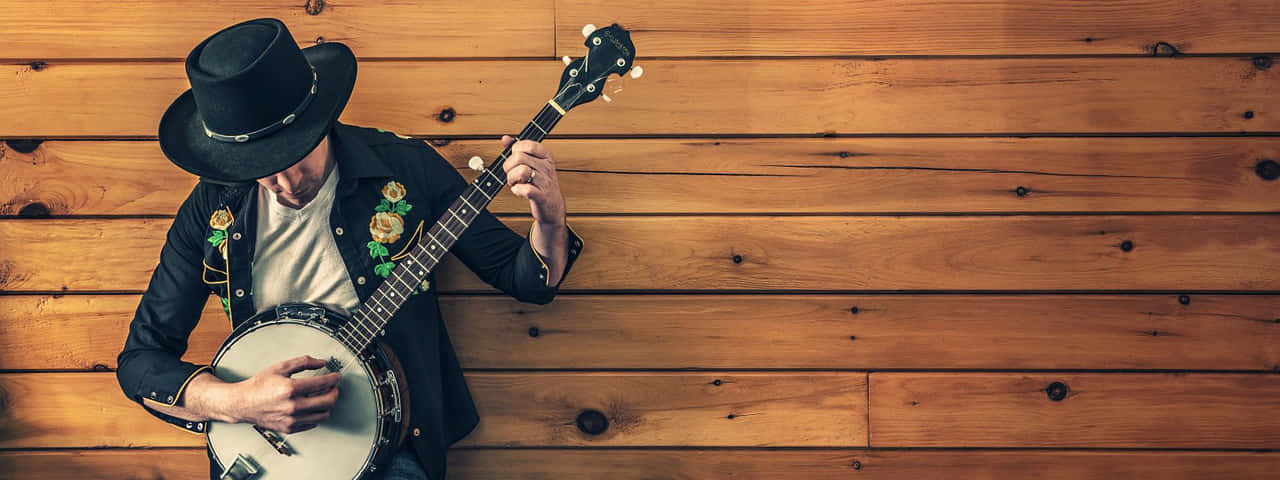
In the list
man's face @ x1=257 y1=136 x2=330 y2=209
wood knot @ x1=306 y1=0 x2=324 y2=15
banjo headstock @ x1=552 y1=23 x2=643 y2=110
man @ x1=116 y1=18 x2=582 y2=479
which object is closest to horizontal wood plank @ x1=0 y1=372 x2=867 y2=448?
man @ x1=116 y1=18 x2=582 y2=479

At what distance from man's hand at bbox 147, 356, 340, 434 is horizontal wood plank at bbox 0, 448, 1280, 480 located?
452mm

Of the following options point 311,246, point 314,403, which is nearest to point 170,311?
point 311,246

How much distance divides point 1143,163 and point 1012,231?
0.29 m

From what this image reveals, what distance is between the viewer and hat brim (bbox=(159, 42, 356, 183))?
4.34 ft

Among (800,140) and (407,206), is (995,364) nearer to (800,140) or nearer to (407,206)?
(800,140)

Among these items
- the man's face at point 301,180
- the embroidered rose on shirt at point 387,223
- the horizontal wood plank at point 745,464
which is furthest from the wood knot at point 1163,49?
the man's face at point 301,180

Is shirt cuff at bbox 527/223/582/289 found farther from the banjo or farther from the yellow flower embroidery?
the yellow flower embroidery

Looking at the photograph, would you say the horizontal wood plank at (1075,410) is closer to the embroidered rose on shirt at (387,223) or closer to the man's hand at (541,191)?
the man's hand at (541,191)

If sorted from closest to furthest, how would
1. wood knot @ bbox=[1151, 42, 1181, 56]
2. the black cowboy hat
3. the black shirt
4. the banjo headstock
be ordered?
the black cowboy hat
the banjo headstock
the black shirt
wood knot @ bbox=[1151, 42, 1181, 56]

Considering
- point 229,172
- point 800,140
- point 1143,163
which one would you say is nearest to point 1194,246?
point 1143,163

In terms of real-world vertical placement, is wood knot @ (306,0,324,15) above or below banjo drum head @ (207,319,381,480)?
above

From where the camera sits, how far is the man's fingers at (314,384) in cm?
138

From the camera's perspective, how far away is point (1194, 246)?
1.73 m

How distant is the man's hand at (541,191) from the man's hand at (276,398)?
0.42m
